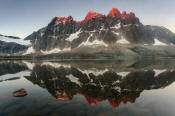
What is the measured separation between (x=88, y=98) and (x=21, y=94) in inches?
545

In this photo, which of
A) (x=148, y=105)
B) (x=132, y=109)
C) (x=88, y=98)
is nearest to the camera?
(x=132, y=109)

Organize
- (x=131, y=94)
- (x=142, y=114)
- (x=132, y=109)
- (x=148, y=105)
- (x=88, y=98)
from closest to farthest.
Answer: (x=142, y=114) < (x=132, y=109) < (x=148, y=105) < (x=88, y=98) < (x=131, y=94)

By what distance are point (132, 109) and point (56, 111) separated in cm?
1083

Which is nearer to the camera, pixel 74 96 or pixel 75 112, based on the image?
pixel 75 112

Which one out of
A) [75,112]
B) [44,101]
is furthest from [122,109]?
[44,101]

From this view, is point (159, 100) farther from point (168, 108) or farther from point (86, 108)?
point (86, 108)

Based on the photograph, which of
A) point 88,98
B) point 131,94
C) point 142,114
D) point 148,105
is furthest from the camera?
point 131,94

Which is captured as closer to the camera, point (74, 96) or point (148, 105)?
point (148, 105)

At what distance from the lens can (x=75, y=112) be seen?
1947cm

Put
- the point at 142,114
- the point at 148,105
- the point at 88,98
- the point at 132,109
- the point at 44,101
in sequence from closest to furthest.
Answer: the point at 142,114 → the point at 132,109 → the point at 148,105 → the point at 44,101 → the point at 88,98

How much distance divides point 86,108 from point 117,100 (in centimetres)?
644

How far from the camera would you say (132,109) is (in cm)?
2073

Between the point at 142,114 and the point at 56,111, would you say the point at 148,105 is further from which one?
the point at 56,111

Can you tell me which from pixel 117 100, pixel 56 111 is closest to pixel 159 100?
pixel 117 100
